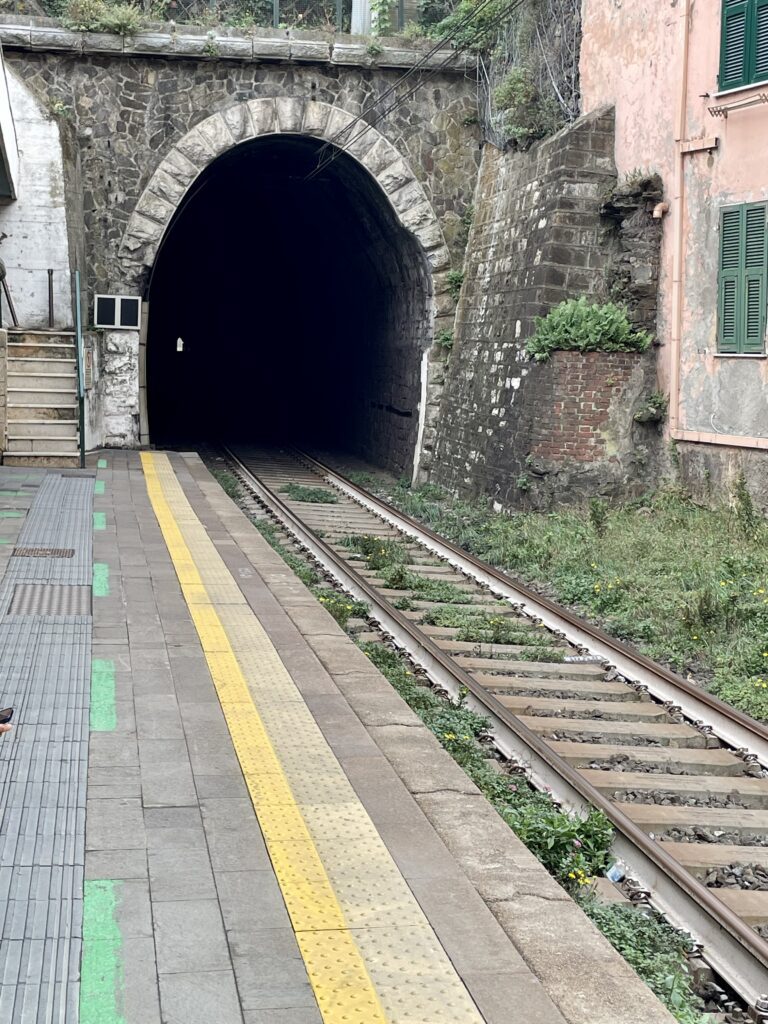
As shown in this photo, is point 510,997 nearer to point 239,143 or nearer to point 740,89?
point 740,89

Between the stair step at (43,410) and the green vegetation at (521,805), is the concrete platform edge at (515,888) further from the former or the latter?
the stair step at (43,410)

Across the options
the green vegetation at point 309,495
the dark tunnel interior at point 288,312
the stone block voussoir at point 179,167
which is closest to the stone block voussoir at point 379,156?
the dark tunnel interior at point 288,312

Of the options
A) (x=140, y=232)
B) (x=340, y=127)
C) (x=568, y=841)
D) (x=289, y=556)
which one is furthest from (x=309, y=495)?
(x=568, y=841)

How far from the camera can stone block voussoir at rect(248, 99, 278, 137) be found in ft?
65.1

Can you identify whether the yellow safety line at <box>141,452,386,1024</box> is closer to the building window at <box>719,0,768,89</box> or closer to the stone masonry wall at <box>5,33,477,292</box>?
the building window at <box>719,0,768,89</box>

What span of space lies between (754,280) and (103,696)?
371 inches

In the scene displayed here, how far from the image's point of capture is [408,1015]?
3473 mm

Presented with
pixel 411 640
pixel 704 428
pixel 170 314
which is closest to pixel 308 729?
pixel 411 640

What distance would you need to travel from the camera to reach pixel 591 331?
15328 millimetres

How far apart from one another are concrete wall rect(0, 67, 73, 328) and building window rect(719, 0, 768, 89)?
1039 centimetres

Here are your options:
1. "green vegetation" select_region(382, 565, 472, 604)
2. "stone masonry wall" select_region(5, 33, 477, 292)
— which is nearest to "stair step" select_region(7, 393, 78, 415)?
"stone masonry wall" select_region(5, 33, 477, 292)

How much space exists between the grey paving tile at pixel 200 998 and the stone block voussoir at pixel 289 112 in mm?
18179

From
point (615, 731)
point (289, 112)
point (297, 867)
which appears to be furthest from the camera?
point (289, 112)

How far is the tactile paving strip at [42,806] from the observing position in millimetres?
3564
